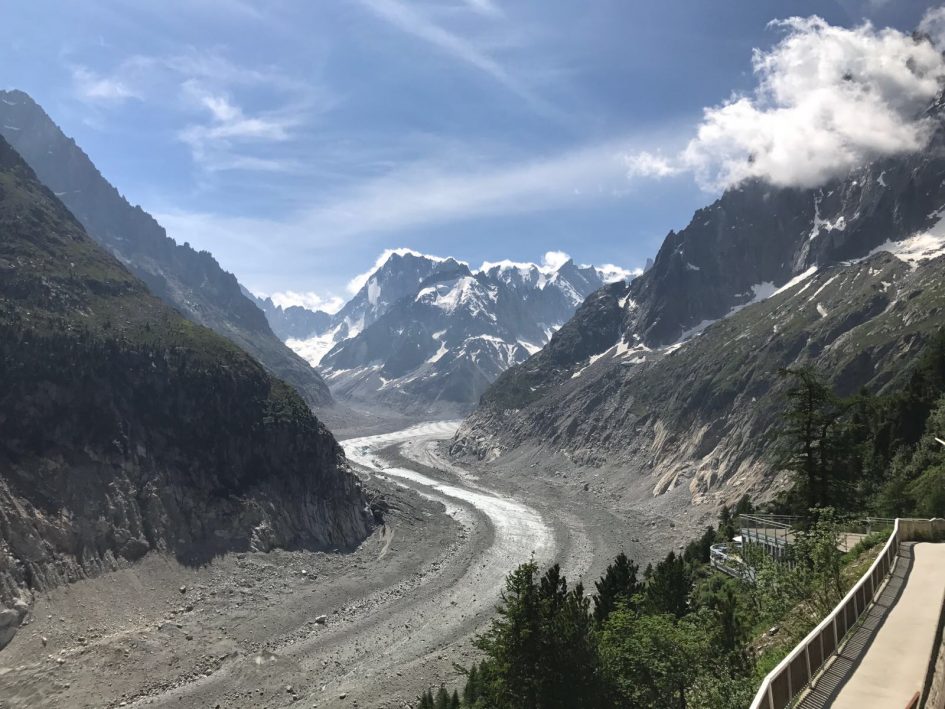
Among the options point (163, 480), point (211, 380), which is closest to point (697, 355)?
point (211, 380)

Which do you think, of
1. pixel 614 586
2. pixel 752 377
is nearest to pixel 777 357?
pixel 752 377

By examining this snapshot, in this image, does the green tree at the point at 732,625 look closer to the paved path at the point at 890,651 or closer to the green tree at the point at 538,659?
the green tree at the point at 538,659

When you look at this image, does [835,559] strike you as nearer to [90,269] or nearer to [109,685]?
[109,685]

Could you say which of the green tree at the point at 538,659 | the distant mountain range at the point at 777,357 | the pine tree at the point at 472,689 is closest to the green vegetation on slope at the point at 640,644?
the green tree at the point at 538,659

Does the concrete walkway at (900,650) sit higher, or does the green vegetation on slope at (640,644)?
the concrete walkway at (900,650)

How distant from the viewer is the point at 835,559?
72.9 ft

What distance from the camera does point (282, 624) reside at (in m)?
73.0

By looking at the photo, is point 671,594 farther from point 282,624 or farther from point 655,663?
point 282,624

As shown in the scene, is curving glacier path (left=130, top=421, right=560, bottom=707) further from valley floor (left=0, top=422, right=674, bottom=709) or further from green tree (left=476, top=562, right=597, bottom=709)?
green tree (left=476, top=562, right=597, bottom=709)

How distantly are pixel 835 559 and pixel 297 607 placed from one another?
228 feet

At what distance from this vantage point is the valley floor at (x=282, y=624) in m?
58.1

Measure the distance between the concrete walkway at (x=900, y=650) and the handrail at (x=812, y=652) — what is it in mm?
599

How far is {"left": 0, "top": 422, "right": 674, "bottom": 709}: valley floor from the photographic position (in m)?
58.1

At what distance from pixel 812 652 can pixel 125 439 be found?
319 feet
